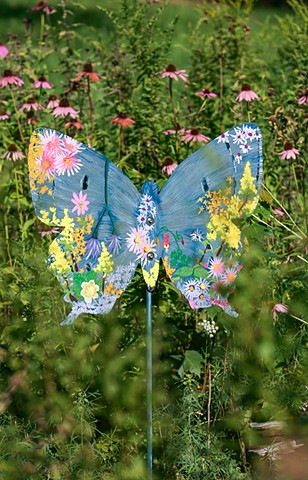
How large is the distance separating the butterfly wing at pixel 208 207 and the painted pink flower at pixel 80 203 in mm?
211

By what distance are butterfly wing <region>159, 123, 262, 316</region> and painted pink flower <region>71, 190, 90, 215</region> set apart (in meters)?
0.21

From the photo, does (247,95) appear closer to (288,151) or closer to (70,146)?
(288,151)

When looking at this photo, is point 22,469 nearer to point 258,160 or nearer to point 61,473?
point 61,473

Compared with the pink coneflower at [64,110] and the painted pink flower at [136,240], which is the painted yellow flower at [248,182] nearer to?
the painted pink flower at [136,240]

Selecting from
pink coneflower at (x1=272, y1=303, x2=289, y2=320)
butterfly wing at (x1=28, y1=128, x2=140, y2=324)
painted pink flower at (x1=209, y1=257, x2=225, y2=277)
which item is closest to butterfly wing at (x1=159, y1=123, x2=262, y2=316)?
painted pink flower at (x1=209, y1=257, x2=225, y2=277)

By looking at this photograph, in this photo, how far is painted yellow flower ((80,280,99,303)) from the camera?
8.26 ft

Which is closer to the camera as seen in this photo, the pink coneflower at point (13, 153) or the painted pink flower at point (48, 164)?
the painted pink flower at point (48, 164)

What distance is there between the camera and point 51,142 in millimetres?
2510

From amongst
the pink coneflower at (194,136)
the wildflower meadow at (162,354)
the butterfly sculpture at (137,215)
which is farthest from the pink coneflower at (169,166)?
the butterfly sculpture at (137,215)

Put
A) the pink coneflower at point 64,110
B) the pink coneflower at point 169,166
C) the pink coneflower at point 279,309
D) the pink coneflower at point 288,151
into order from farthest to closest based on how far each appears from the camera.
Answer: the pink coneflower at point 64,110, the pink coneflower at point 288,151, the pink coneflower at point 169,166, the pink coneflower at point 279,309

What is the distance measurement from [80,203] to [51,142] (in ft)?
0.61

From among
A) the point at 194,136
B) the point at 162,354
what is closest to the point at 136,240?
the point at 162,354

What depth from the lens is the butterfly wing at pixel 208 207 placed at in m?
2.55

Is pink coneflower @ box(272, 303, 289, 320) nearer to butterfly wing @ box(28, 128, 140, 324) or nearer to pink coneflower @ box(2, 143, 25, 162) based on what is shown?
butterfly wing @ box(28, 128, 140, 324)
